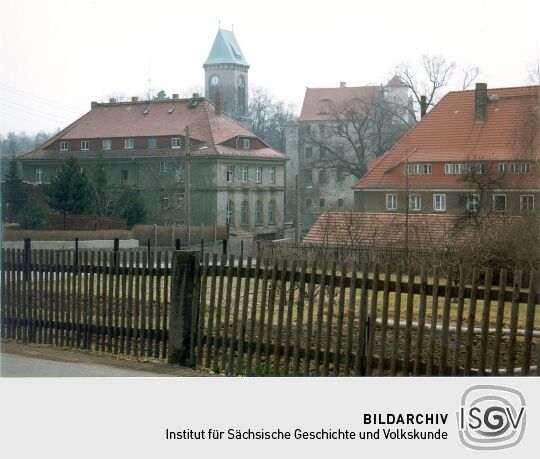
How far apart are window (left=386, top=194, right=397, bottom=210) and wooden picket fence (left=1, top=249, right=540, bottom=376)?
1.55 m

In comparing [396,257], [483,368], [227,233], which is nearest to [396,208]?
[396,257]

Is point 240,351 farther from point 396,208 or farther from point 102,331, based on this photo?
point 396,208

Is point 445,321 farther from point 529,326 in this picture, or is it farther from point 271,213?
point 271,213

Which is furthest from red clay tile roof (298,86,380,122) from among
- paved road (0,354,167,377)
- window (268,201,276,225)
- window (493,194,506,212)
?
paved road (0,354,167,377)

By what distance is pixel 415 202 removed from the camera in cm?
859

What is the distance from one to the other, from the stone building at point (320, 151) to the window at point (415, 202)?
0.65m

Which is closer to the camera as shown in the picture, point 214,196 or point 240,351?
point 240,351

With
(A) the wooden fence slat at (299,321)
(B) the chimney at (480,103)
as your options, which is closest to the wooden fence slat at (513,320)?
(A) the wooden fence slat at (299,321)

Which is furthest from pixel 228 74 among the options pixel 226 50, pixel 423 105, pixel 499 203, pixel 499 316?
pixel 499 316

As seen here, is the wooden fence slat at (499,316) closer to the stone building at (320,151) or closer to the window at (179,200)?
the stone building at (320,151)

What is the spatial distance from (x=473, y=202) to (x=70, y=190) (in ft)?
14.5

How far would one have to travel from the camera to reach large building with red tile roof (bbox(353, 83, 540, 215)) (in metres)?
8.05

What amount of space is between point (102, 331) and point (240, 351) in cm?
179

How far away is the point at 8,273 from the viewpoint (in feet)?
26.4
